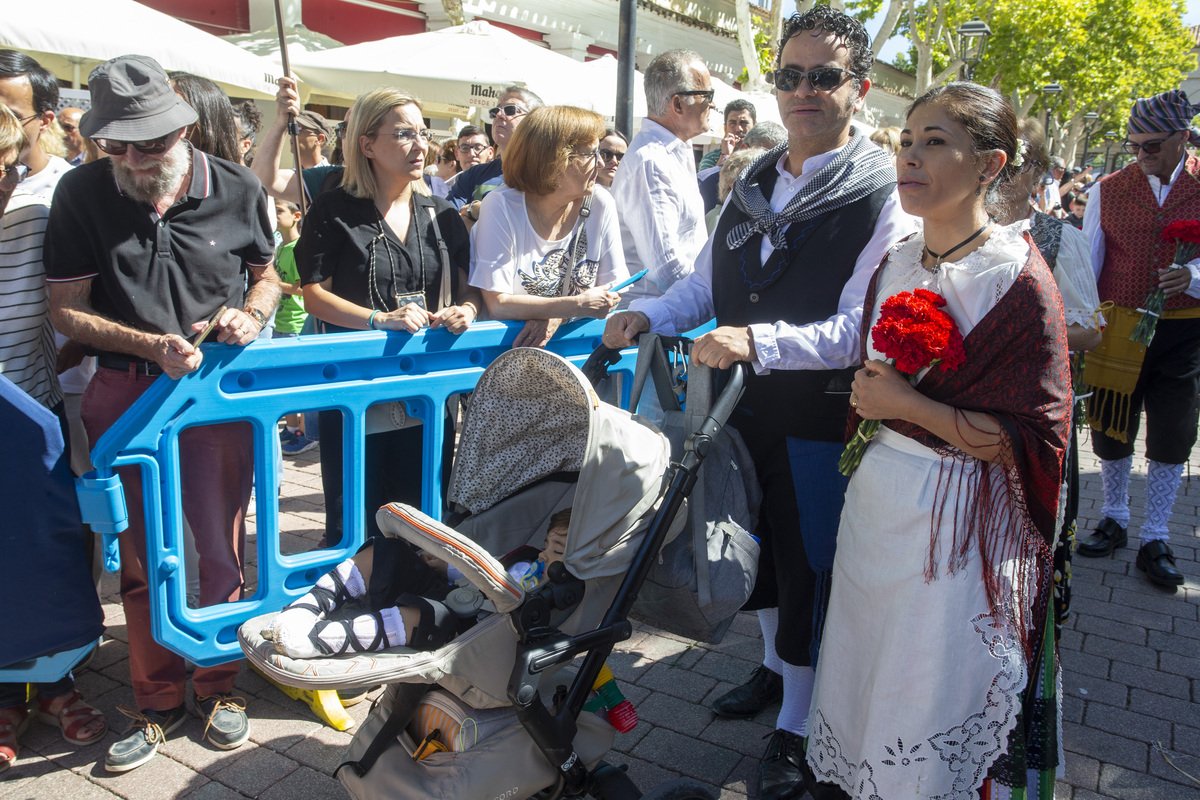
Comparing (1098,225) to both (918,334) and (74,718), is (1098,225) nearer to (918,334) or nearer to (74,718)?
(918,334)

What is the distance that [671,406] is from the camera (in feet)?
8.57

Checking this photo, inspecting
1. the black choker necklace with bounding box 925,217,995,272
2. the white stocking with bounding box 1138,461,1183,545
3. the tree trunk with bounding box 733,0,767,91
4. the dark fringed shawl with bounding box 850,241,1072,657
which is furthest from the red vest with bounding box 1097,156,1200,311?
the tree trunk with bounding box 733,0,767,91

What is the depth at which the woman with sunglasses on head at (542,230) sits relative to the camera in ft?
11.0

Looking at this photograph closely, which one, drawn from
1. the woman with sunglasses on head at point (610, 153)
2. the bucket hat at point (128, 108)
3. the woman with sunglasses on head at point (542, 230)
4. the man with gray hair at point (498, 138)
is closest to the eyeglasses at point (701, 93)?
the woman with sunglasses on head at point (542, 230)

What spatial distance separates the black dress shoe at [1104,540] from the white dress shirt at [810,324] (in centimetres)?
319

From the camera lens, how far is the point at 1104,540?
191 inches

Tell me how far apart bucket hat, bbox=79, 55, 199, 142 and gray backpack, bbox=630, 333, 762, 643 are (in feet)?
5.69

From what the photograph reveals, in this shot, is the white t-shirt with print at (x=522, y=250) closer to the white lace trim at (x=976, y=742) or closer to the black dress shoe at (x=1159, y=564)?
the white lace trim at (x=976, y=742)

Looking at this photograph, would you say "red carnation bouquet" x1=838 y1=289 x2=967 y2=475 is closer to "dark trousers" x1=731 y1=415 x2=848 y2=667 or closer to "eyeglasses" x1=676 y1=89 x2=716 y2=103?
"dark trousers" x1=731 y1=415 x2=848 y2=667

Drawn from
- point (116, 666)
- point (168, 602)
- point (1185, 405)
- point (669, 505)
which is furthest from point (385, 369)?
point (1185, 405)

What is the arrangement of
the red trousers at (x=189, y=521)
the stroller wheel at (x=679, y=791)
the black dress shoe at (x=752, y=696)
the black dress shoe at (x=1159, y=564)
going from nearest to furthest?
the stroller wheel at (x=679, y=791) → the red trousers at (x=189, y=521) → the black dress shoe at (x=752, y=696) → the black dress shoe at (x=1159, y=564)

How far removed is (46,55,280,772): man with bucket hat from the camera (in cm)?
276

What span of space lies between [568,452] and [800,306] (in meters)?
0.83

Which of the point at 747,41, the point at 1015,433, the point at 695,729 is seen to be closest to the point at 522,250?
the point at 695,729
